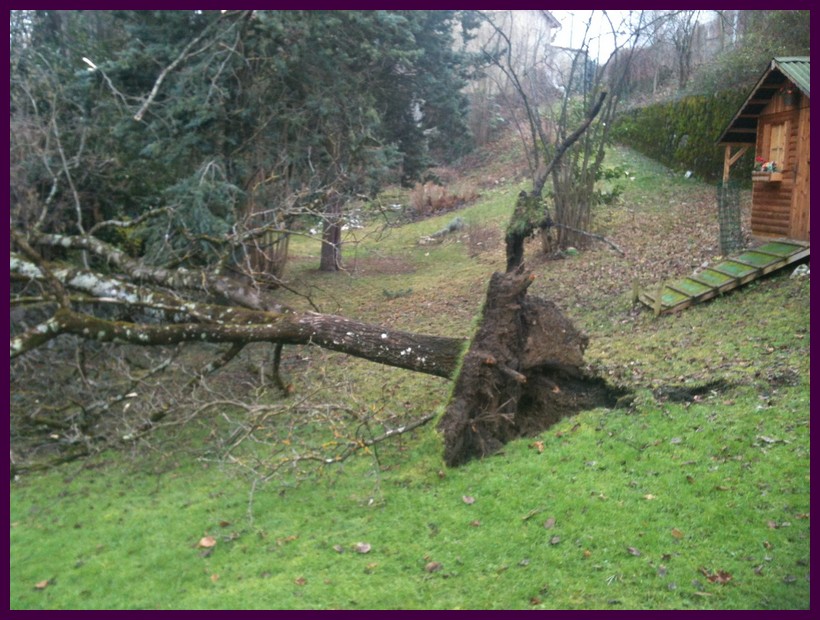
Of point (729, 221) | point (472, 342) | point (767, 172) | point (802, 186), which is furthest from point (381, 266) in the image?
point (472, 342)

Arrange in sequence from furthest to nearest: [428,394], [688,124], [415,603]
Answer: [688,124]
[428,394]
[415,603]

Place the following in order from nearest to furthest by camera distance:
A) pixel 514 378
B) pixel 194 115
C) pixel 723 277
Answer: pixel 514 378 → pixel 723 277 → pixel 194 115

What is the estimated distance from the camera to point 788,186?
1323 cm

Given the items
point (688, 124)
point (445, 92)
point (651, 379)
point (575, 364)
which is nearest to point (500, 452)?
point (575, 364)

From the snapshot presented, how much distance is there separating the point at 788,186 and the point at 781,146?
948 mm

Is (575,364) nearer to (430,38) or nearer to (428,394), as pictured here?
(428,394)

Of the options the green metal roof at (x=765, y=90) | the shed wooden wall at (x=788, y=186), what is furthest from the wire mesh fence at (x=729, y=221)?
the green metal roof at (x=765, y=90)

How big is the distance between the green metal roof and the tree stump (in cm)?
725

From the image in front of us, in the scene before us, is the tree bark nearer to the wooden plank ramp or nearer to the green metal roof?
the wooden plank ramp

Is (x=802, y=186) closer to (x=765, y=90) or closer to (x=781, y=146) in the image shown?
(x=781, y=146)

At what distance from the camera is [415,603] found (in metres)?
4.95

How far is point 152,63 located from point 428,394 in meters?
8.26

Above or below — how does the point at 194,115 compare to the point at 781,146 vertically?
above

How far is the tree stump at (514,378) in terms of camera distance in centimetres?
749
